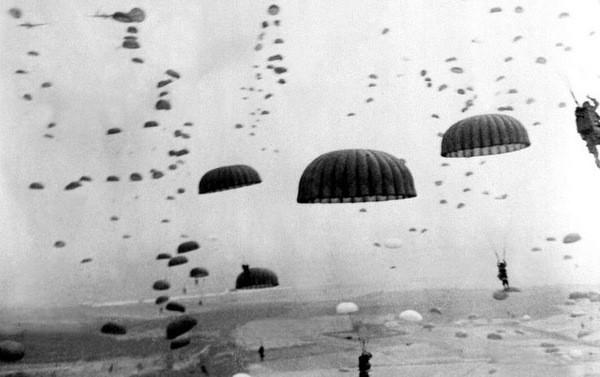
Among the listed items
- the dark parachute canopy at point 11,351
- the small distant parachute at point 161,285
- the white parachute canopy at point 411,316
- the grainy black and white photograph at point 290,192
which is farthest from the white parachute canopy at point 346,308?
the dark parachute canopy at point 11,351

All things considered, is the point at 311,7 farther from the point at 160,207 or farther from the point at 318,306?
the point at 318,306

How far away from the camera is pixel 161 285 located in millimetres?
7363

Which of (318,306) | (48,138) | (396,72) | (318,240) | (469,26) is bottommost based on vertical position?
A: (318,306)

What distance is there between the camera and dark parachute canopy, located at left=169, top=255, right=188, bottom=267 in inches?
290

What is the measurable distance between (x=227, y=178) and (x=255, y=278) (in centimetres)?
110

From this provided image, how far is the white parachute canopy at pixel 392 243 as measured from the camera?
7750 millimetres

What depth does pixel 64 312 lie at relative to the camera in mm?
7277

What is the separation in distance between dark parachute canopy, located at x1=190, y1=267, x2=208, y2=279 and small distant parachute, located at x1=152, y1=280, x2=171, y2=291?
0.89ft

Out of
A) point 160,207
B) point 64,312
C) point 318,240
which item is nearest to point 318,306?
point 318,240

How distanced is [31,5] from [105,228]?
2423mm

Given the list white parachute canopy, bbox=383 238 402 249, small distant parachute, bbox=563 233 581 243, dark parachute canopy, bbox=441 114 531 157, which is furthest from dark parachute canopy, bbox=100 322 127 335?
small distant parachute, bbox=563 233 581 243

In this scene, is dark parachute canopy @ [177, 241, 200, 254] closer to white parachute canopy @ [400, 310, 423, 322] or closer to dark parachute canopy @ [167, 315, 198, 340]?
dark parachute canopy @ [167, 315, 198, 340]

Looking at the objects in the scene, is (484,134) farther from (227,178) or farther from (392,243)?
(227,178)

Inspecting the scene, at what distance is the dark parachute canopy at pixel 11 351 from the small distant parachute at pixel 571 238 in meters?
5.94
